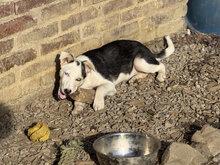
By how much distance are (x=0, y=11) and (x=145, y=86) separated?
262 cm

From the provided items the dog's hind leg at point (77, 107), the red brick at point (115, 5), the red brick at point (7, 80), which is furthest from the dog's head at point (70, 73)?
the red brick at point (115, 5)

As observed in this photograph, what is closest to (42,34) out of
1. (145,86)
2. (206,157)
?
(145,86)

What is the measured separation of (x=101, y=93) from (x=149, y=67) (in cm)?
123

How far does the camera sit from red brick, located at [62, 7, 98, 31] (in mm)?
7285

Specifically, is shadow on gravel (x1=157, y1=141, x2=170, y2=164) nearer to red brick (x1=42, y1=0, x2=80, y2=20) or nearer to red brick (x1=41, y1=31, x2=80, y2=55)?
red brick (x1=41, y1=31, x2=80, y2=55)

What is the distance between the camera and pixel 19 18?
6605 mm

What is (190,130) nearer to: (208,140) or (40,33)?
(208,140)

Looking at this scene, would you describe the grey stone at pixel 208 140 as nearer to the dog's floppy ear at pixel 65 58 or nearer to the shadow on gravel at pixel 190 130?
the shadow on gravel at pixel 190 130

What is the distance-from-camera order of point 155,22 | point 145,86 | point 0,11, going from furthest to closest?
point 155,22, point 145,86, point 0,11

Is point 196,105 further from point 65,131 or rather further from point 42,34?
point 42,34

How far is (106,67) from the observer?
24.8ft

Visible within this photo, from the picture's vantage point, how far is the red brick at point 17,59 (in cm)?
662

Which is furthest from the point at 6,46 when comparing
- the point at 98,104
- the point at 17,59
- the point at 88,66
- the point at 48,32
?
the point at 98,104

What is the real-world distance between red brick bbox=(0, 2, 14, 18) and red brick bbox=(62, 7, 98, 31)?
0.97 m
